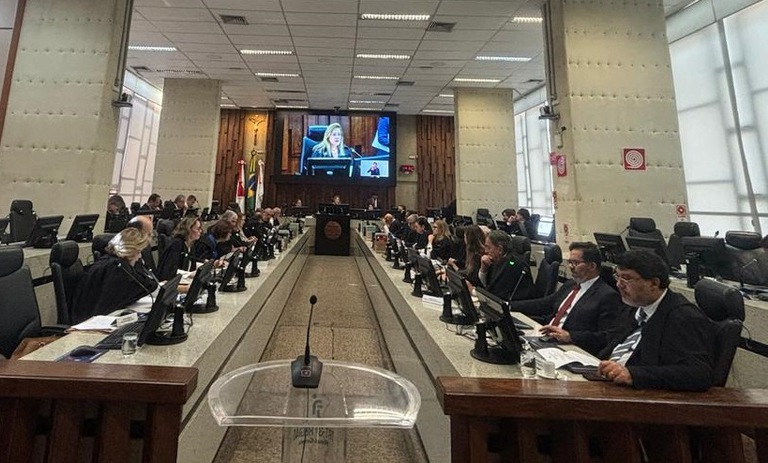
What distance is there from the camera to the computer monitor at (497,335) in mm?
1648

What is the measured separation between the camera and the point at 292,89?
10.9 metres

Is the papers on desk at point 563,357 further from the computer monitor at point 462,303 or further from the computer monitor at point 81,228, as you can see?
the computer monitor at point 81,228

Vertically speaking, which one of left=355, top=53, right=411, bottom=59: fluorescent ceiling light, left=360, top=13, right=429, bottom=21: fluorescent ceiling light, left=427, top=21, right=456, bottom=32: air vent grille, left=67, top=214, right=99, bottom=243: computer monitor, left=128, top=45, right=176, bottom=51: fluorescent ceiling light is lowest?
left=67, top=214, right=99, bottom=243: computer monitor

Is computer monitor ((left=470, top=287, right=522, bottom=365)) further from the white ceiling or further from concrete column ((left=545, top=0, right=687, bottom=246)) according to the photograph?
the white ceiling

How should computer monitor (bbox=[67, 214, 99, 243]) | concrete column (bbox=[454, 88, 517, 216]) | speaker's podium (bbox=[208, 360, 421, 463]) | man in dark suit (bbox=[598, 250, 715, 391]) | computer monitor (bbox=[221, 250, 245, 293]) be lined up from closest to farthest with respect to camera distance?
speaker's podium (bbox=[208, 360, 421, 463])
man in dark suit (bbox=[598, 250, 715, 391])
computer monitor (bbox=[221, 250, 245, 293])
computer monitor (bbox=[67, 214, 99, 243])
concrete column (bbox=[454, 88, 517, 216])

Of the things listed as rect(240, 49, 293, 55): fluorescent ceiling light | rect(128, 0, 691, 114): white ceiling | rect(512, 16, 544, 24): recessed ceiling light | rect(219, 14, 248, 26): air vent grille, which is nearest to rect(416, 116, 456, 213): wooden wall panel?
rect(128, 0, 691, 114): white ceiling

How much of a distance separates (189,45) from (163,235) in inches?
208

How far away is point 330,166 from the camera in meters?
13.5

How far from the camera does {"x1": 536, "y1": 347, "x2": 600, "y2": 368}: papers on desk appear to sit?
5.57 ft

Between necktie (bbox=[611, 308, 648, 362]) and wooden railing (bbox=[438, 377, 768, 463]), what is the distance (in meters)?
0.68

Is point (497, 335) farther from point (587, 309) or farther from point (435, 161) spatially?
point (435, 161)

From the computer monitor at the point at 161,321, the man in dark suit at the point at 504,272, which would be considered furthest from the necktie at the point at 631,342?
the computer monitor at the point at 161,321

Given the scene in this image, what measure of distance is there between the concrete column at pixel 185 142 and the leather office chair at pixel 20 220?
6069 mm

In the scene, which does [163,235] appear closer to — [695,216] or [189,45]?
[189,45]
